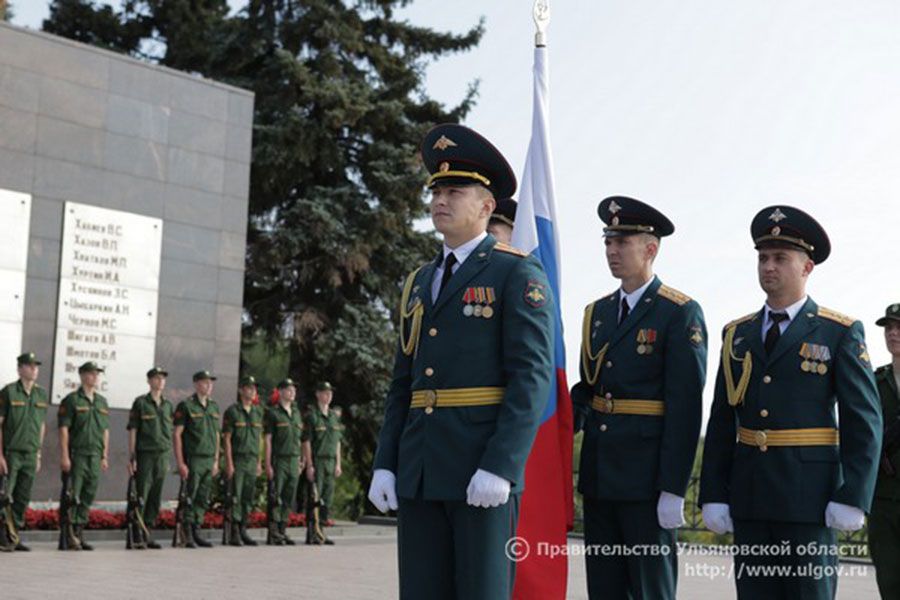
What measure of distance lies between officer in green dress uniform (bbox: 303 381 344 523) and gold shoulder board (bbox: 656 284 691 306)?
355 inches

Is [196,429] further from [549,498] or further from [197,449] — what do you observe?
[549,498]

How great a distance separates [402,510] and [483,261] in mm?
891

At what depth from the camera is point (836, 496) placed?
4.31 metres

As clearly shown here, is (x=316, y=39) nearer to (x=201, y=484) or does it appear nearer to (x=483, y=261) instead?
(x=201, y=484)

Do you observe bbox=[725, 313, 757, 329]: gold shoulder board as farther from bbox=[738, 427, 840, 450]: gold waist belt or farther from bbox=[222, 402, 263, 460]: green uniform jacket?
bbox=[222, 402, 263, 460]: green uniform jacket

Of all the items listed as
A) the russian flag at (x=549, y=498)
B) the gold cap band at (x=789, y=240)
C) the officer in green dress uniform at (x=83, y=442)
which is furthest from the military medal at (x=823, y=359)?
the officer in green dress uniform at (x=83, y=442)

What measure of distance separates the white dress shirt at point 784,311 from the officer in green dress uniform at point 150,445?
338 inches

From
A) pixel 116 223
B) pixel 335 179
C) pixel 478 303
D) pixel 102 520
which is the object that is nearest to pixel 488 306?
pixel 478 303

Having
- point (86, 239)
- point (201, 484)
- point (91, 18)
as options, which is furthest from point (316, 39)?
point (201, 484)

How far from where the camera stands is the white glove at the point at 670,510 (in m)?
4.55

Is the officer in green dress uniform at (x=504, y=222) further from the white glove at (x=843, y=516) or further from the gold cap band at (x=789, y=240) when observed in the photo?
the white glove at (x=843, y=516)

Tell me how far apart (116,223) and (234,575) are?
19.3 feet

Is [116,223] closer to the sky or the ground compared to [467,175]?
closer to the sky

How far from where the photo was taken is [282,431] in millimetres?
13102
